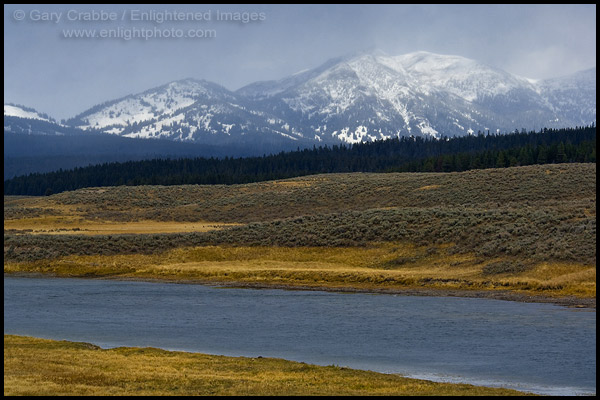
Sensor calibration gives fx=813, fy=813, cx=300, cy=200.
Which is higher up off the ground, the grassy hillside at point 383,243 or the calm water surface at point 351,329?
the grassy hillside at point 383,243

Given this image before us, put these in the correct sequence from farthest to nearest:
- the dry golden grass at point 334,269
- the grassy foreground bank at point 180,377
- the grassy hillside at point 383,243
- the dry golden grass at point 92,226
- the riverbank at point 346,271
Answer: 1. the dry golden grass at point 92,226
2. the grassy hillside at point 383,243
3. the dry golden grass at point 334,269
4. the riverbank at point 346,271
5. the grassy foreground bank at point 180,377

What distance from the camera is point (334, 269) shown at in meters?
56.8

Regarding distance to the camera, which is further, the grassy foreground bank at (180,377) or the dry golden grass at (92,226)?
the dry golden grass at (92,226)

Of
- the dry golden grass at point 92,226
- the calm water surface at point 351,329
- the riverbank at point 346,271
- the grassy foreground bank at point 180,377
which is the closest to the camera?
the grassy foreground bank at point 180,377

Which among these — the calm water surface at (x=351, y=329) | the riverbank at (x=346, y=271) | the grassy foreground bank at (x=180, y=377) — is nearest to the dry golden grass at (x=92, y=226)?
the riverbank at (x=346, y=271)

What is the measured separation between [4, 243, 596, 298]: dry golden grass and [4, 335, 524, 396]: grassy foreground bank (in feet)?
74.3

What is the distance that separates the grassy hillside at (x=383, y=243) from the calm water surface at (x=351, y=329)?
5940mm

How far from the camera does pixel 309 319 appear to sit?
36.5 metres

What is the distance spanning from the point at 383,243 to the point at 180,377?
4204 centimetres

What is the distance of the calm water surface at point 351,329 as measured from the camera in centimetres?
2552

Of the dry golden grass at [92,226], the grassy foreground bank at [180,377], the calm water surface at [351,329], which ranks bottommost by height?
the calm water surface at [351,329]

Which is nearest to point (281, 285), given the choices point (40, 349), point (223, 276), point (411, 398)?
point (223, 276)

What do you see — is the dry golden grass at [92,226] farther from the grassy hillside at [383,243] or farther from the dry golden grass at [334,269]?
the dry golden grass at [334,269]

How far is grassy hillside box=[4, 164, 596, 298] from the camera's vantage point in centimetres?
4966
